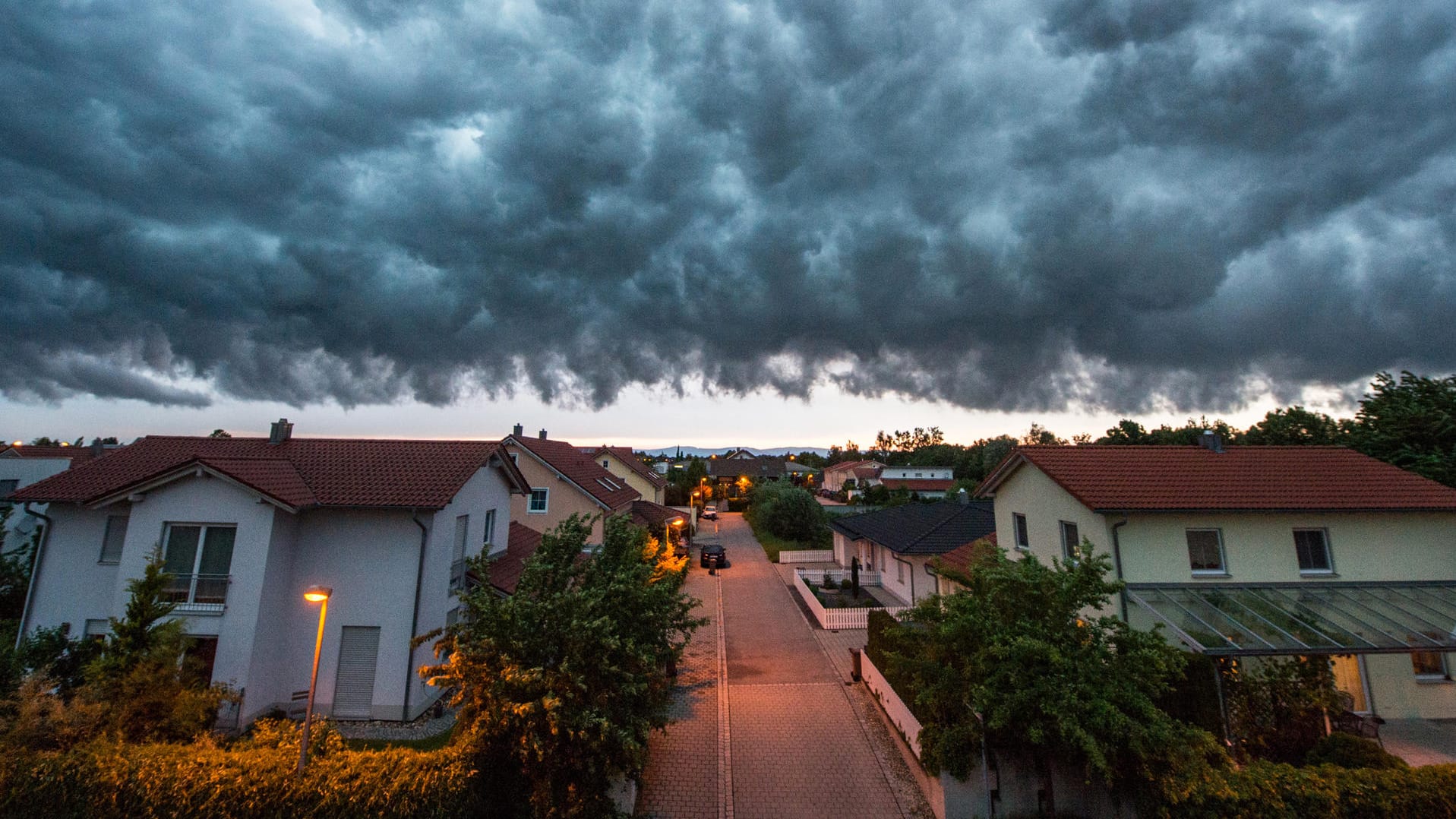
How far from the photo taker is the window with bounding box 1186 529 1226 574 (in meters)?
14.8

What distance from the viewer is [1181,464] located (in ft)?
55.2

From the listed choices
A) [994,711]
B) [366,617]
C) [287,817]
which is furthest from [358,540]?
[994,711]

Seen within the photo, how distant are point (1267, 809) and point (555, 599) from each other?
1239 centimetres

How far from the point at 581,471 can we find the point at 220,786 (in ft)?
83.9

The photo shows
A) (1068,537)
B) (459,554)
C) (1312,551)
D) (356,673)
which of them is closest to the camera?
(356,673)

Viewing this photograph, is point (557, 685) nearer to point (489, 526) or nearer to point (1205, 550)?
point (489, 526)

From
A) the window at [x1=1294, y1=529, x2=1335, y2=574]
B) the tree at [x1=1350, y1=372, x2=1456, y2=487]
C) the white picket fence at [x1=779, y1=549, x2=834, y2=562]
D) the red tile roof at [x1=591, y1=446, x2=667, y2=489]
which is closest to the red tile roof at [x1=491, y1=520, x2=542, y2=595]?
the white picket fence at [x1=779, y1=549, x2=834, y2=562]

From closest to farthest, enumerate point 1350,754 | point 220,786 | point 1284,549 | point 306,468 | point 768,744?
point 220,786 < point 1350,754 < point 768,744 < point 1284,549 < point 306,468

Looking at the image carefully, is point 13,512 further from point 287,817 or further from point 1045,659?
point 1045,659

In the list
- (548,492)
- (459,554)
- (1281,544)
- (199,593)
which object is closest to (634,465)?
(548,492)

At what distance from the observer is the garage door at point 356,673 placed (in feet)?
46.2

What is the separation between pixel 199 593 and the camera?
1357 centimetres

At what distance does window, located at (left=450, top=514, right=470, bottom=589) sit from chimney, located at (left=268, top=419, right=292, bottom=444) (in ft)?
25.9

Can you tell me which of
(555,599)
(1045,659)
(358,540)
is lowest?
(1045,659)
